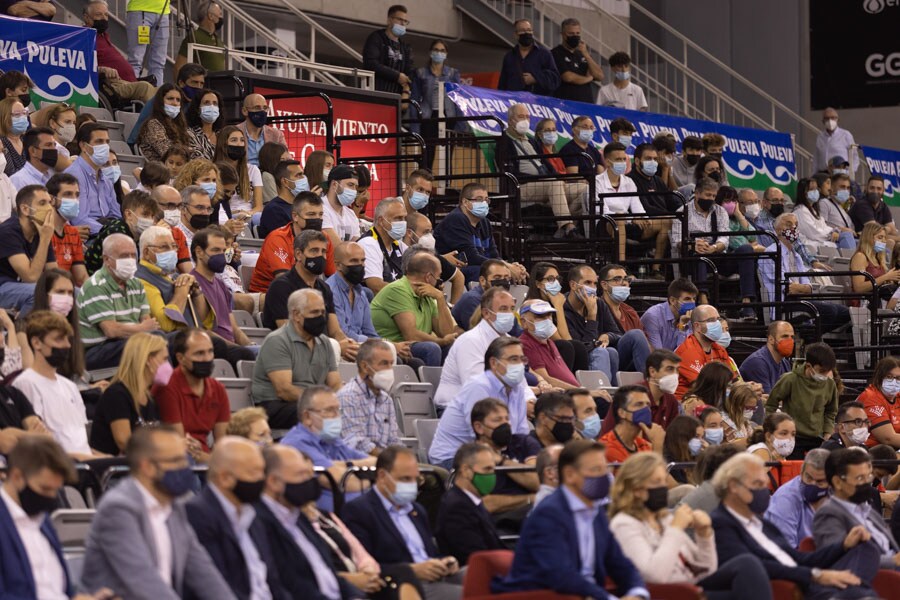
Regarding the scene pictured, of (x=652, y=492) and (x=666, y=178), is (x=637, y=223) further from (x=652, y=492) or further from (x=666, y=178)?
(x=652, y=492)

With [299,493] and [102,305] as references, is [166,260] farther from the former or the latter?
[299,493]

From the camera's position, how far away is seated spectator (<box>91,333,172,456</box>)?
26.1 ft

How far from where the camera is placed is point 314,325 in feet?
30.2

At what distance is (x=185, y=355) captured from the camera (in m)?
8.21

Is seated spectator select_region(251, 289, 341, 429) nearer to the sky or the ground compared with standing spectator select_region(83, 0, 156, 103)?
nearer to the ground

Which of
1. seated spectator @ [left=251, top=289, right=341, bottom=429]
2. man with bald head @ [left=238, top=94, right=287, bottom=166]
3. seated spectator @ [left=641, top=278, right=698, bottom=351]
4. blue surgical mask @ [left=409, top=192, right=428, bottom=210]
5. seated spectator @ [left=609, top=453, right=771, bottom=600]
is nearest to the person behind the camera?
seated spectator @ [left=609, top=453, right=771, bottom=600]

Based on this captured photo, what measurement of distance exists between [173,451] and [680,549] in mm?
2485

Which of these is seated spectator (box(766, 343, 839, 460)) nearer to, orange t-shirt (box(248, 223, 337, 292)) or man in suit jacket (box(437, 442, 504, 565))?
orange t-shirt (box(248, 223, 337, 292))

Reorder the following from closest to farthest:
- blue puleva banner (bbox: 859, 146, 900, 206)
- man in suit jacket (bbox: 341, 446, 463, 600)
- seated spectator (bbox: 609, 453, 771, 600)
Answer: seated spectator (bbox: 609, 453, 771, 600) < man in suit jacket (bbox: 341, 446, 463, 600) < blue puleva banner (bbox: 859, 146, 900, 206)

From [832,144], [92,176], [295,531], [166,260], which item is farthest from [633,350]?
[832,144]

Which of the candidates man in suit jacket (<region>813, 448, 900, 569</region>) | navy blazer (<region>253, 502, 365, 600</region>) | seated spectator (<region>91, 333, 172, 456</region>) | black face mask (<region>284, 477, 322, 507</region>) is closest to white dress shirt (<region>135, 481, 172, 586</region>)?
navy blazer (<region>253, 502, 365, 600</region>)

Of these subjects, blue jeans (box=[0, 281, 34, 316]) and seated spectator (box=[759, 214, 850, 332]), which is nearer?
blue jeans (box=[0, 281, 34, 316])

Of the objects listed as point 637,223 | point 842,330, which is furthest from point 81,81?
point 842,330

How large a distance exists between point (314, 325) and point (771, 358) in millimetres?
4748
